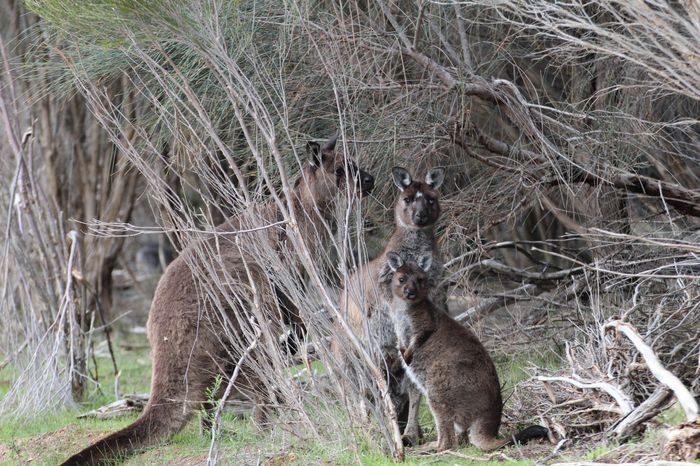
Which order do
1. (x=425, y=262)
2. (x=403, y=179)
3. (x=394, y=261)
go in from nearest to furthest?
1. (x=394, y=261)
2. (x=425, y=262)
3. (x=403, y=179)

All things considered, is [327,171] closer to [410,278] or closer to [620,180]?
[410,278]

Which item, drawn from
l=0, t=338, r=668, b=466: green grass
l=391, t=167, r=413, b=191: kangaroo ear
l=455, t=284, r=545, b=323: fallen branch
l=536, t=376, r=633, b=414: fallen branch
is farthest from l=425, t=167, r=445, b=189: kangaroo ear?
l=536, t=376, r=633, b=414: fallen branch

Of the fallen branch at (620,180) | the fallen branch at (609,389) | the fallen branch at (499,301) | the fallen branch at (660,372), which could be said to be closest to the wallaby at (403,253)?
the fallen branch at (620,180)

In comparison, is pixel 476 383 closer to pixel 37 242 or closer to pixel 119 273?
pixel 37 242

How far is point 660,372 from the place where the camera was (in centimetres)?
538

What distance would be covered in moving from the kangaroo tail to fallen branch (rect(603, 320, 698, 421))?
117 inches

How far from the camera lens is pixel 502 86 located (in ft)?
24.9

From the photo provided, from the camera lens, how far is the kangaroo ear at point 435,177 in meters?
7.44

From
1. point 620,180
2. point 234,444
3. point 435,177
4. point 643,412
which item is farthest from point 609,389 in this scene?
point 234,444

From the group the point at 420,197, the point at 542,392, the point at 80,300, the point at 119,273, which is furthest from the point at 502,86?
the point at 119,273

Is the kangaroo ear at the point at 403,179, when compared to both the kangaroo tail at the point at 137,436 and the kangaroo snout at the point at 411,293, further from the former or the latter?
the kangaroo tail at the point at 137,436

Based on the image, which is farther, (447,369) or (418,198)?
(418,198)

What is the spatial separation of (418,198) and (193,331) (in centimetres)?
188

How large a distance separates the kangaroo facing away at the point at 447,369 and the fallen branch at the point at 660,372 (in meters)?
0.80
